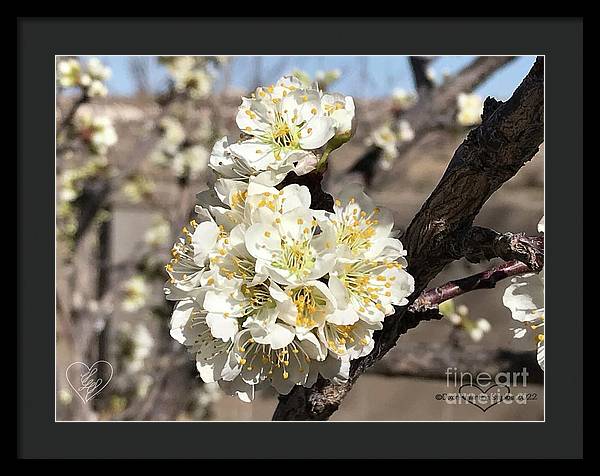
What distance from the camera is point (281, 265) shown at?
803 mm

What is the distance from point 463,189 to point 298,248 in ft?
0.68

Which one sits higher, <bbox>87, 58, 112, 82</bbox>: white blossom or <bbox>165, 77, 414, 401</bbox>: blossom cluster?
<bbox>87, 58, 112, 82</bbox>: white blossom

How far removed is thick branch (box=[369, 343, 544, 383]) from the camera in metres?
1.59

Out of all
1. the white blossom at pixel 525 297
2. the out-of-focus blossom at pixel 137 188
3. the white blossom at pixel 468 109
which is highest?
the white blossom at pixel 468 109

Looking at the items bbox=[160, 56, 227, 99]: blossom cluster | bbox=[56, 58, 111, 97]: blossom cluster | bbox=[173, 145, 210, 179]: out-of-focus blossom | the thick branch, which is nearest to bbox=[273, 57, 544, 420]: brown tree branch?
the thick branch

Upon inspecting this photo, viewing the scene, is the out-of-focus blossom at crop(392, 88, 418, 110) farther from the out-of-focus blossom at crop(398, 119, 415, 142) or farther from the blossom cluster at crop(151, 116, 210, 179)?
the blossom cluster at crop(151, 116, 210, 179)

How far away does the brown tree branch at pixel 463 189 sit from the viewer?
2.69 ft

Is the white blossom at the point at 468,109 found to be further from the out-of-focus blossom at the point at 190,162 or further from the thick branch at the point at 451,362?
the out-of-focus blossom at the point at 190,162

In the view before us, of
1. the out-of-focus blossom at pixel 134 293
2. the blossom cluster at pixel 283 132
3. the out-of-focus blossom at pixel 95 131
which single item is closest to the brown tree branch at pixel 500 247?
the blossom cluster at pixel 283 132

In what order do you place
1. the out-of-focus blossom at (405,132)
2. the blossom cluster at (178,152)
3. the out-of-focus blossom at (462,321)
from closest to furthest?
the out-of-focus blossom at (462,321) < the out-of-focus blossom at (405,132) < the blossom cluster at (178,152)
